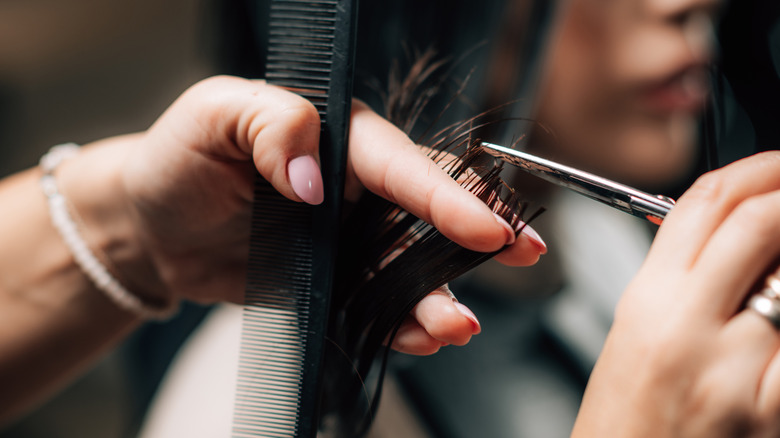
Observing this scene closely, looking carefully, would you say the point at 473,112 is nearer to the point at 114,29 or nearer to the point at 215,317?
the point at 215,317

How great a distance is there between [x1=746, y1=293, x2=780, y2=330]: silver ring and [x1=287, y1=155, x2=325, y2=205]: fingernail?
0.30 m

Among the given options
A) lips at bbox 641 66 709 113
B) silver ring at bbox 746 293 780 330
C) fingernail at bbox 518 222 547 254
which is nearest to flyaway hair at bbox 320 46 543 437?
fingernail at bbox 518 222 547 254

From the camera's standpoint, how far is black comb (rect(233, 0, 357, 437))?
39 centimetres

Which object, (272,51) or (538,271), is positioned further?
(538,271)

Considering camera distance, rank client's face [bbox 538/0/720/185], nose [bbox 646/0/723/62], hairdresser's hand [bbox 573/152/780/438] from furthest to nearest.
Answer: client's face [bbox 538/0/720/185] < nose [bbox 646/0/723/62] < hairdresser's hand [bbox 573/152/780/438]

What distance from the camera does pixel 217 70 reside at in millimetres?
788

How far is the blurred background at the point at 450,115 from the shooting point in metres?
0.68

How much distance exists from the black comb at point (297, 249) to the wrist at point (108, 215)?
0.24 metres

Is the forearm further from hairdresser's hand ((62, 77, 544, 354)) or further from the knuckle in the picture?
the knuckle

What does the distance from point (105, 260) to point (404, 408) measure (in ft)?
1.67

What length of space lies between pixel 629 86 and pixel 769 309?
24.2 inches

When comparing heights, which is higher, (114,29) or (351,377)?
(114,29)

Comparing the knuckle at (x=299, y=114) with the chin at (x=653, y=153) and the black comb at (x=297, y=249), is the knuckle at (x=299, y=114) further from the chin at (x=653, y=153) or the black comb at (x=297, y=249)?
the chin at (x=653, y=153)

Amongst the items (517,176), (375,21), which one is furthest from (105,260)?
(517,176)
